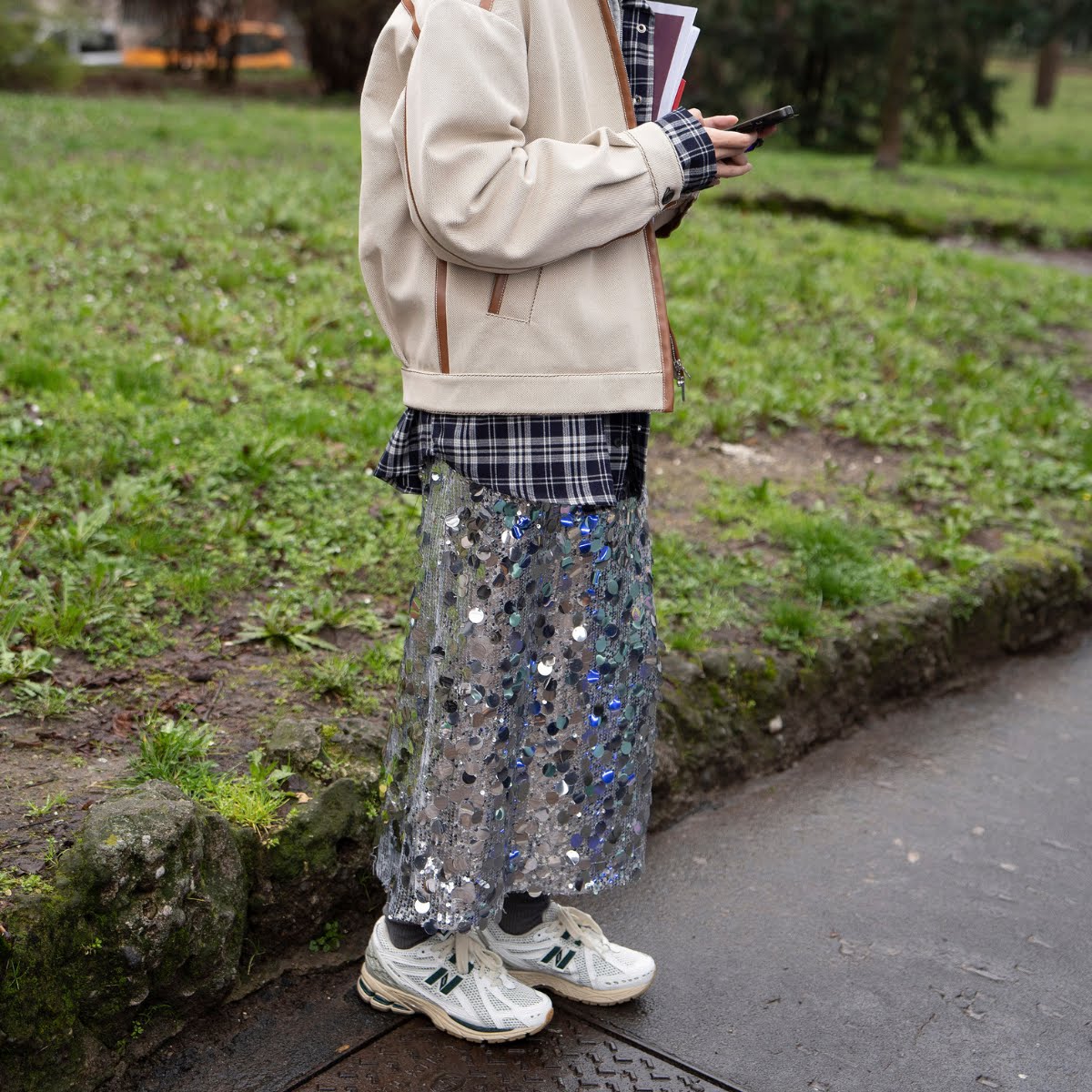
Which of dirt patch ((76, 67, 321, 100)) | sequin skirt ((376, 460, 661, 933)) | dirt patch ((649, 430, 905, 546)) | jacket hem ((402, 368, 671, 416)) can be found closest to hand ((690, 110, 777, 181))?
jacket hem ((402, 368, 671, 416))

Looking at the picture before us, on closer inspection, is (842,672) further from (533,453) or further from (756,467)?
(533,453)

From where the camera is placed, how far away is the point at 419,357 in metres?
2.00

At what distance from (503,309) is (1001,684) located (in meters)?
2.70

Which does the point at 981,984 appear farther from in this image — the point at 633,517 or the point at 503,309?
the point at 503,309

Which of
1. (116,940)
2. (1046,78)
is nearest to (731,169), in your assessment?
(116,940)

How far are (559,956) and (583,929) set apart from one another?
78 millimetres

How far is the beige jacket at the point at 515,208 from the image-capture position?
179cm

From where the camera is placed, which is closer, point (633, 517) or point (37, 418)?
point (633, 517)

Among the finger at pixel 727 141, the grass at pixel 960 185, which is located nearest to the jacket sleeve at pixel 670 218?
the finger at pixel 727 141

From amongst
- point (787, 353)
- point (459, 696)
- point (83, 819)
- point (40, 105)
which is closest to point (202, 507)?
point (83, 819)

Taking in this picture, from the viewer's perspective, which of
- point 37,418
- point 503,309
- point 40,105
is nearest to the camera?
point 503,309

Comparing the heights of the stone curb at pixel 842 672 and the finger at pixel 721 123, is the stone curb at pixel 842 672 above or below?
below

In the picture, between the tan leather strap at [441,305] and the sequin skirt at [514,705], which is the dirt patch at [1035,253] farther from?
the tan leather strap at [441,305]

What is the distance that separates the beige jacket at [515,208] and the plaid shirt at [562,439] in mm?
36
